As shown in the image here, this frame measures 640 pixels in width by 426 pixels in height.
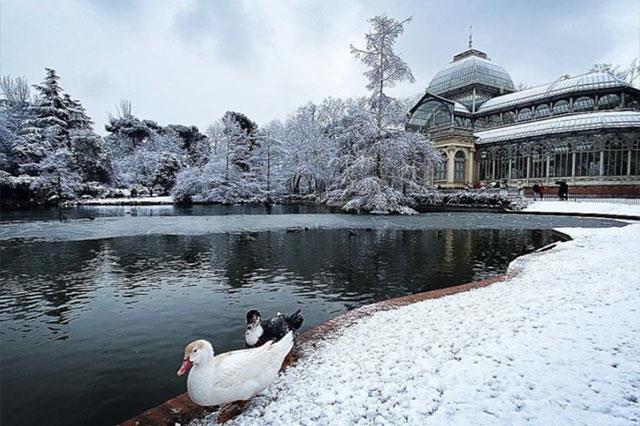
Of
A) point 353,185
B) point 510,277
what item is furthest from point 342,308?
point 353,185

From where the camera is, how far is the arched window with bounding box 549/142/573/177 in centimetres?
3488

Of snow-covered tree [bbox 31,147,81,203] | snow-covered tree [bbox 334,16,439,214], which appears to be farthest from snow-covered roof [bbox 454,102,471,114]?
snow-covered tree [bbox 31,147,81,203]

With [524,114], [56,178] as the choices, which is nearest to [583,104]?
[524,114]

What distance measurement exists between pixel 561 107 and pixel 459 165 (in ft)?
38.8

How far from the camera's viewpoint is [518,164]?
38688mm

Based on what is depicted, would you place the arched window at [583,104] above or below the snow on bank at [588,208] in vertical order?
above

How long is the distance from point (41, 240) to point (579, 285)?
1538 centimetres

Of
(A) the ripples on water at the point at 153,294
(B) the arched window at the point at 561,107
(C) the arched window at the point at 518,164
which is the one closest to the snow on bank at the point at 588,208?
(C) the arched window at the point at 518,164

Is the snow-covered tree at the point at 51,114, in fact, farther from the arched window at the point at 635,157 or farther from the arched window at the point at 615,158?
the arched window at the point at 635,157

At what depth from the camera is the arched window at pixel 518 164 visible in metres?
38.1

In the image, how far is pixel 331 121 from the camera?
169 feet

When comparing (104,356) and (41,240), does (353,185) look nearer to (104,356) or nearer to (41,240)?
(41,240)

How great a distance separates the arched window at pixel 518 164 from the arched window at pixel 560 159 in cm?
254

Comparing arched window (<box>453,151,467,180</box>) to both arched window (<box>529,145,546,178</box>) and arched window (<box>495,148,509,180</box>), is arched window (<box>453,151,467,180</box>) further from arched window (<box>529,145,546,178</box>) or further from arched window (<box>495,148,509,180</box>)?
arched window (<box>529,145,546,178</box>)
